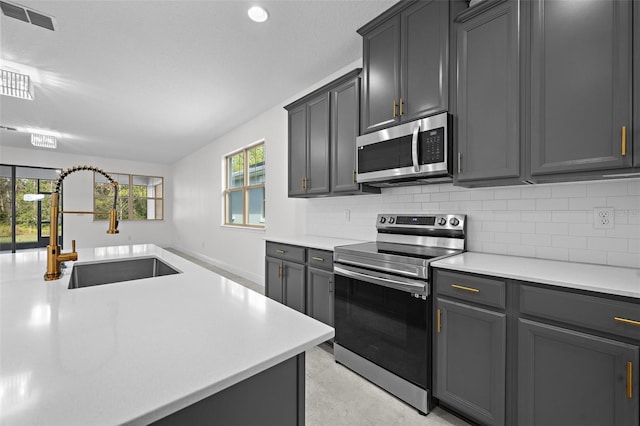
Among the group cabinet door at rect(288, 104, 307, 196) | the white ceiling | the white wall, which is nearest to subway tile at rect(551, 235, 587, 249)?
the white ceiling

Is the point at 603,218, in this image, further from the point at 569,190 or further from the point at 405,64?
the point at 405,64

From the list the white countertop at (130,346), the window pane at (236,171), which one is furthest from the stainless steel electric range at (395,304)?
the window pane at (236,171)

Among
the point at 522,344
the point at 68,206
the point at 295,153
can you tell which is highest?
the point at 295,153

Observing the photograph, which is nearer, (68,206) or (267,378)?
(267,378)

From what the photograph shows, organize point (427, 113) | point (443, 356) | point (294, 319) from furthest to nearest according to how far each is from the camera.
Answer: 1. point (427, 113)
2. point (443, 356)
3. point (294, 319)

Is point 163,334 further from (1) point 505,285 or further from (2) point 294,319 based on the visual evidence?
(1) point 505,285

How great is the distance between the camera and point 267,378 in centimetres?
73

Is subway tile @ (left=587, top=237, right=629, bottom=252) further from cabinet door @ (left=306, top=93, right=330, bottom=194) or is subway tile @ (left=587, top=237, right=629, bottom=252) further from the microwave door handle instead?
cabinet door @ (left=306, top=93, right=330, bottom=194)

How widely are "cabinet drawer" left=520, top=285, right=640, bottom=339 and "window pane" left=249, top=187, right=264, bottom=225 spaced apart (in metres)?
4.10

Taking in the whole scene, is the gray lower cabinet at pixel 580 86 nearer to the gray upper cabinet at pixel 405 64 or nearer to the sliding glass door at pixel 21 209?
the gray upper cabinet at pixel 405 64

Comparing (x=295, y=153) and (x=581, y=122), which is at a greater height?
(x=295, y=153)

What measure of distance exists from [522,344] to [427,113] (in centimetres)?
154

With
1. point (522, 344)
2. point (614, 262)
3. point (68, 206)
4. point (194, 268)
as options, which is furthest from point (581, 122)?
point (68, 206)

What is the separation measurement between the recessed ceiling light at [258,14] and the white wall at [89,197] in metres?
7.78
